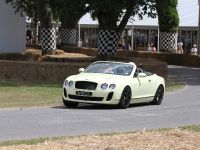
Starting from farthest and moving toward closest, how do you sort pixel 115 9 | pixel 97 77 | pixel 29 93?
pixel 115 9 < pixel 29 93 < pixel 97 77

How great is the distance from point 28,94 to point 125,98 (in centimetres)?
478

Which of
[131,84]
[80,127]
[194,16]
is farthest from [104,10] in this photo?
[194,16]

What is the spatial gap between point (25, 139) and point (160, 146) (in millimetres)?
2602

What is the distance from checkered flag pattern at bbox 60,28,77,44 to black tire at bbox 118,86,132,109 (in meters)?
35.1

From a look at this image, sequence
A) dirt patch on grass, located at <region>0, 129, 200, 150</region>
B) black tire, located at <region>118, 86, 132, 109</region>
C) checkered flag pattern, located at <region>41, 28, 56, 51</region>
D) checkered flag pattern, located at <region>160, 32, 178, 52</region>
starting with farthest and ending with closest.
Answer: checkered flag pattern, located at <region>160, 32, 178, 52</region>
checkered flag pattern, located at <region>41, 28, 56, 51</region>
black tire, located at <region>118, 86, 132, 109</region>
dirt patch on grass, located at <region>0, 129, 200, 150</region>

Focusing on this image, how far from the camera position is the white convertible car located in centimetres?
1752

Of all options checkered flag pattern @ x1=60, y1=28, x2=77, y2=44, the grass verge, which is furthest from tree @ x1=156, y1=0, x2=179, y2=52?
the grass verge

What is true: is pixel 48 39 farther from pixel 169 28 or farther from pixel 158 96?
pixel 169 28

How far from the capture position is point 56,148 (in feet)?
29.8

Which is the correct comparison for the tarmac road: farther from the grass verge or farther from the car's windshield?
the grass verge

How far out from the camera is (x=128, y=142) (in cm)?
980

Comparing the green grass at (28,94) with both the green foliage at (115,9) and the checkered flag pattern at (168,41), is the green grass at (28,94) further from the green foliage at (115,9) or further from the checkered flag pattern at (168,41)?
the checkered flag pattern at (168,41)

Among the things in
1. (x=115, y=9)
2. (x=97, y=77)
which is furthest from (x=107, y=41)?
(x=97, y=77)

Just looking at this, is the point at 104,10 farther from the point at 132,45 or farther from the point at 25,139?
the point at 132,45
